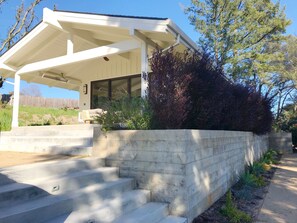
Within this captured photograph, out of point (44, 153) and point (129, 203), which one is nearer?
point (129, 203)

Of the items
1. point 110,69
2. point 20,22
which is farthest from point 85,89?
point 20,22

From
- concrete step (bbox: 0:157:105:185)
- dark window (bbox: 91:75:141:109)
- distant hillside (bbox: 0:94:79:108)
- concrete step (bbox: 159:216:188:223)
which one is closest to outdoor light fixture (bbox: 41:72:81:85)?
dark window (bbox: 91:75:141:109)

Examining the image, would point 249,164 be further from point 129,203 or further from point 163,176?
point 129,203

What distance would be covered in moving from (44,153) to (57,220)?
3.22 meters

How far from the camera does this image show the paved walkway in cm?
417

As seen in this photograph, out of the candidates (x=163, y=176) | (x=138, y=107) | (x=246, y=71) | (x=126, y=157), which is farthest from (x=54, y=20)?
(x=246, y=71)

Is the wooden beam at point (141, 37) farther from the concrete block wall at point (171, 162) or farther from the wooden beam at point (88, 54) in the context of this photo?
the concrete block wall at point (171, 162)

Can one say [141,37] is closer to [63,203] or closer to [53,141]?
[53,141]

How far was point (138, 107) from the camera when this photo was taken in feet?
15.8

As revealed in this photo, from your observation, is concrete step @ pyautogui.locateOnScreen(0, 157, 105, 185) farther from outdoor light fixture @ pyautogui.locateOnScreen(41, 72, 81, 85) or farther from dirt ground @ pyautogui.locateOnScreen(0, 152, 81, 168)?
outdoor light fixture @ pyautogui.locateOnScreen(41, 72, 81, 85)

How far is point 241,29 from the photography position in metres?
17.5

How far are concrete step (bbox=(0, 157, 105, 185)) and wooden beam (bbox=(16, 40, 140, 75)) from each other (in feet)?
13.1

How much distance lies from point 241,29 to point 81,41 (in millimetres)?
11581

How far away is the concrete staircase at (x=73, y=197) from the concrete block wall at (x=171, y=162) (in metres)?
0.19
